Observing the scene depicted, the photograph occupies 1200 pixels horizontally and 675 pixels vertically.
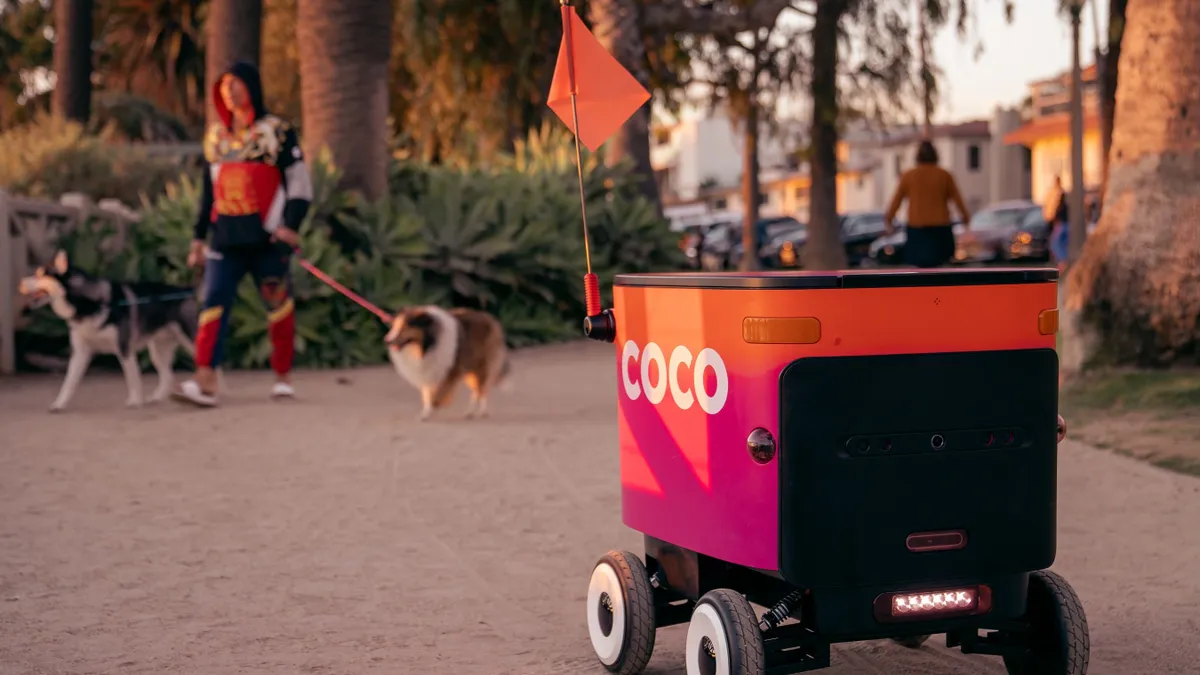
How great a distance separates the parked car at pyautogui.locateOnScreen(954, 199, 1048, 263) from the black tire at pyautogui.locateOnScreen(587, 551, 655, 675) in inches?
1340

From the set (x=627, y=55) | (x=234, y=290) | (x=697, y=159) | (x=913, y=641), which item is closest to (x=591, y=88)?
(x=913, y=641)

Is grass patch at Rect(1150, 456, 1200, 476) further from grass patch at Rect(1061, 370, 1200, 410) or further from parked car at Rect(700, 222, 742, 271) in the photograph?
parked car at Rect(700, 222, 742, 271)

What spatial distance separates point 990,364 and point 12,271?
36.0ft

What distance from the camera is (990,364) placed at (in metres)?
4.17

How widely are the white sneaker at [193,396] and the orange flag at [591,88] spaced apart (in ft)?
21.5

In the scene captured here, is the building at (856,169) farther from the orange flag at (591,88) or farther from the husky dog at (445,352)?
the orange flag at (591,88)

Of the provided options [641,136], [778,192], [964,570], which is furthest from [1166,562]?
[778,192]

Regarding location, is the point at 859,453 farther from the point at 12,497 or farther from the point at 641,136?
the point at 641,136

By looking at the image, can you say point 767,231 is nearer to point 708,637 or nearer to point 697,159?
point 708,637

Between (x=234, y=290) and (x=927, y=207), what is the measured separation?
7640 mm

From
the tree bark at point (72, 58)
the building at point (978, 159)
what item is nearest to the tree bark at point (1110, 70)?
the tree bark at point (72, 58)

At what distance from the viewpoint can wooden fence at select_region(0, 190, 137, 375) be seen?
43.3ft

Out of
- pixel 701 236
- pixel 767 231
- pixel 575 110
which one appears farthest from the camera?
pixel 701 236

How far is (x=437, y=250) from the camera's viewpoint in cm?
1565
